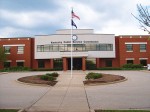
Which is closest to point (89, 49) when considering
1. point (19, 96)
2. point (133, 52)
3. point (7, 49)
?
point (133, 52)

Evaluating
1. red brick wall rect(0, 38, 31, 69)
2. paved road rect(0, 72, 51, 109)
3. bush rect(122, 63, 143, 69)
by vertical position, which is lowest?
paved road rect(0, 72, 51, 109)

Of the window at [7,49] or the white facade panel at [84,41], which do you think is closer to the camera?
the white facade panel at [84,41]

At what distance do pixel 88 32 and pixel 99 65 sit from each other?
8.75m

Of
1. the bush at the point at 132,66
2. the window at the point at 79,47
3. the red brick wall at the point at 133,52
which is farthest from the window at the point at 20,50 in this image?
the bush at the point at 132,66

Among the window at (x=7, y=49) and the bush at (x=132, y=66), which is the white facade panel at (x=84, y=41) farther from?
the window at (x=7, y=49)

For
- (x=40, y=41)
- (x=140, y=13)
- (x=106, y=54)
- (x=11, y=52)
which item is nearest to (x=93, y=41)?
(x=106, y=54)

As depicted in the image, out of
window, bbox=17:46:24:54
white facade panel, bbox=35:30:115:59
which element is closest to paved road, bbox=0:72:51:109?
white facade panel, bbox=35:30:115:59

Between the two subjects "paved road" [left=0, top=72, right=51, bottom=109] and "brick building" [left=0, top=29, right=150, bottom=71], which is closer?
"paved road" [left=0, top=72, right=51, bottom=109]

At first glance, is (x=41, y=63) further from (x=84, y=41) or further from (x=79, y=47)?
(x=84, y=41)

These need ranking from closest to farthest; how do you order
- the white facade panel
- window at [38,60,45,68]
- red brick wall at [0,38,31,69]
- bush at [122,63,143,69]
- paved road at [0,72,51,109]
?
1. paved road at [0,72,51,109]
2. bush at [122,63,143,69]
3. the white facade panel
4. red brick wall at [0,38,31,69]
5. window at [38,60,45,68]

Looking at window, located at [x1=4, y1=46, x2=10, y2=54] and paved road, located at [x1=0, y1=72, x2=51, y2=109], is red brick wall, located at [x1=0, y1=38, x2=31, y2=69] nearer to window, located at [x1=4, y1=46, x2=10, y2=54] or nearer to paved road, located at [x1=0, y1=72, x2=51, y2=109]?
window, located at [x1=4, y1=46, x2=10, y2=54]

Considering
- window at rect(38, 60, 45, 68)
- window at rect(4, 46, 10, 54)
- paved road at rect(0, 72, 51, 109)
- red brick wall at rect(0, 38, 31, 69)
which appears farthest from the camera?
window at rect(38, 60, 45, 68)

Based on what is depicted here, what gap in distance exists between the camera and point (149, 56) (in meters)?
56.8

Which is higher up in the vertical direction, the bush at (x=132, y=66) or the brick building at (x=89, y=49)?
the brick building at (x=89, y=49)
